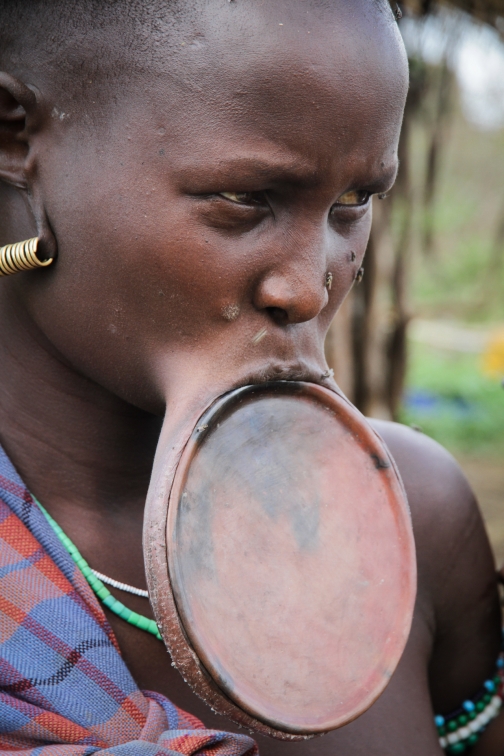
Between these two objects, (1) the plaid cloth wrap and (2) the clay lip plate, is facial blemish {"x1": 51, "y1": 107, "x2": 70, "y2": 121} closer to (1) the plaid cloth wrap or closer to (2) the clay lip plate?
(2) the clay lip plate

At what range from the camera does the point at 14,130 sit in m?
1.14

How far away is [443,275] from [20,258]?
1020 cm

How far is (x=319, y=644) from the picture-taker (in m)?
1.07

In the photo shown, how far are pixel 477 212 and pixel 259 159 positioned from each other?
32.3 feet

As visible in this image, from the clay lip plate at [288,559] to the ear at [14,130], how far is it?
0.44 metres

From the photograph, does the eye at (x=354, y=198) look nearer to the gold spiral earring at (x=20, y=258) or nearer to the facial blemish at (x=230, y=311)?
the facial blemish at (x=230, y=311)

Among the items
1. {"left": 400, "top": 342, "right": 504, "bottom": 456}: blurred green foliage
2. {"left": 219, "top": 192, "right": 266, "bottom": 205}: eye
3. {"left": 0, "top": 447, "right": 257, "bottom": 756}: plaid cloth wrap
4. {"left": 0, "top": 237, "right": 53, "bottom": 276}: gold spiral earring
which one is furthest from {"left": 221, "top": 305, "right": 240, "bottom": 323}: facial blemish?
{"left": 400, "top": 342, "right": 504, "bottom": 456}: blurred green foliage

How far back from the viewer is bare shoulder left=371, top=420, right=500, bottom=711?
5.40 ft

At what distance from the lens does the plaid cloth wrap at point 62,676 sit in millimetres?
1068

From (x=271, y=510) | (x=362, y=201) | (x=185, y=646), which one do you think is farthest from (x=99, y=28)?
(x=185, y=646)

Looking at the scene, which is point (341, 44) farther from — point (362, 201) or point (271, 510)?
point (271, 510)

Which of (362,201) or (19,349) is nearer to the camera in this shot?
(362,201)

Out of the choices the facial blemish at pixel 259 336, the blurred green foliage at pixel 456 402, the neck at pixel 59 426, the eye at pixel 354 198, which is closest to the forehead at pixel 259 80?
the eye at pixel 354 198

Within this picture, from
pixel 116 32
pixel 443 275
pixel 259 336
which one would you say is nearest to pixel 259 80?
pixel 116 32
